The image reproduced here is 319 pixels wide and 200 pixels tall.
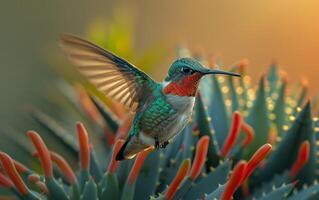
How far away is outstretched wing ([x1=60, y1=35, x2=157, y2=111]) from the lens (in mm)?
1340

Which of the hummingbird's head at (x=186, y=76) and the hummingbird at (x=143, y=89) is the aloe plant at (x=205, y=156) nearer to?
the hummingbird at (x=143, y=89)

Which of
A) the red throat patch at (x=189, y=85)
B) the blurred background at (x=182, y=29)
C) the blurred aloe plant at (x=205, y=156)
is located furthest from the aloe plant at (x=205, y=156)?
the blurred background at (x=182, y=29)

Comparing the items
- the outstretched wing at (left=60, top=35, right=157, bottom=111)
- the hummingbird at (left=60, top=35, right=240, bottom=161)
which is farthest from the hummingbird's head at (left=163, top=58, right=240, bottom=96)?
the outstretched wing at (left=60, top=35, right=157, bottom=111)

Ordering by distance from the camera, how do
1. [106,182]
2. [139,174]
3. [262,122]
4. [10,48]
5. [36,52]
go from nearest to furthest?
[106,182], [139,174], [262,122], [36,52], [10,48]

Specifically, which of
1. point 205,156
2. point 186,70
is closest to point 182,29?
point 205,156

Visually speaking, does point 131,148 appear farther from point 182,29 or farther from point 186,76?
point 182,29

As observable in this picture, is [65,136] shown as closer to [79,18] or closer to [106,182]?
[106,182]

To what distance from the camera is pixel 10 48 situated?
4555mm

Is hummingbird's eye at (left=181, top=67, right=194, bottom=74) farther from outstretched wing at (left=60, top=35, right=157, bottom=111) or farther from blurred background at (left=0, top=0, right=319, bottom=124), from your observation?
blurred background at (left=0, top=0, right=319, bottom=124)

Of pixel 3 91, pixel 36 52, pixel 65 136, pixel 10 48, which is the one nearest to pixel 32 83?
pixel 3 91

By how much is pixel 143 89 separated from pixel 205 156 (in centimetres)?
18

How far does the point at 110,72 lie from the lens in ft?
4.59

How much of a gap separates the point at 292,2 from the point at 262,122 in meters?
3.44

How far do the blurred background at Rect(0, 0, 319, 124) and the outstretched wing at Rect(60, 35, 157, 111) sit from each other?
93.7 inches
